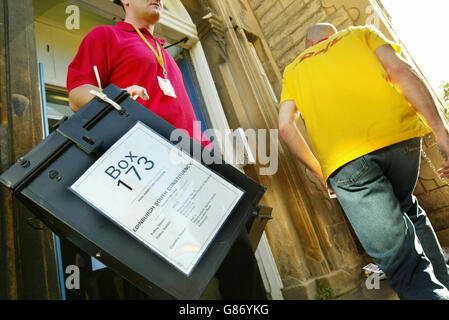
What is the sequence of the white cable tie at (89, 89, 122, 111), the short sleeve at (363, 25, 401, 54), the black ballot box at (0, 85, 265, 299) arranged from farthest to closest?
1. the short sleeve at (363, 25, 401, 54)
2. the white cable tie at (89, 89, 122, 111)
3. the black ballot box at (0, 85, 265, 299)

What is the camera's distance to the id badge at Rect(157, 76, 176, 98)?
3.46 ft

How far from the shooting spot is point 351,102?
3.88 ft

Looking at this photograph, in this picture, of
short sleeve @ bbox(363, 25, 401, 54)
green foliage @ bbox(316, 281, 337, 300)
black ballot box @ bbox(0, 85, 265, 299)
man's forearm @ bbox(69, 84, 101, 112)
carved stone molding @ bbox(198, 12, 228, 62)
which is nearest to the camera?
black ballot box @ bbox(0, 85, 265, 299)

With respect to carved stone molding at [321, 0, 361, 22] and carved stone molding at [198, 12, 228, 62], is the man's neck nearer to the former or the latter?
carved stone molding at [198, 12, 228, 62]

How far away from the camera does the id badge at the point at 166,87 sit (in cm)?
105

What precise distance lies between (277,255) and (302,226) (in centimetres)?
33

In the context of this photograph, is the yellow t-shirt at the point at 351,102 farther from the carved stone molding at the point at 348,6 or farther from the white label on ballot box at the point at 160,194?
the carved stone molding at the point at 348,6

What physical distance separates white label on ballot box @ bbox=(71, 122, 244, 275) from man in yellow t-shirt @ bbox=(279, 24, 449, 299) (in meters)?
0.69

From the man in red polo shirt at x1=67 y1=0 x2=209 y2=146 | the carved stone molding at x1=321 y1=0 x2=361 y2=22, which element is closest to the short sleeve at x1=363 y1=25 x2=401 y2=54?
the man in red polo shirt at x1=67 y1=0 x2=209 y2=146

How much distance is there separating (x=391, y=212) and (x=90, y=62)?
134 cm

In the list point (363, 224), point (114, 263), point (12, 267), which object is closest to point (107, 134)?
point (114, 263)

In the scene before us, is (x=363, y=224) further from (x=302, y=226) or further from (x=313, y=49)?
(x=302, y=226)

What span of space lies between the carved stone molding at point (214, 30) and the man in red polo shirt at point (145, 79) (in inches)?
61.1

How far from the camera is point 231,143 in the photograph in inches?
94.1
